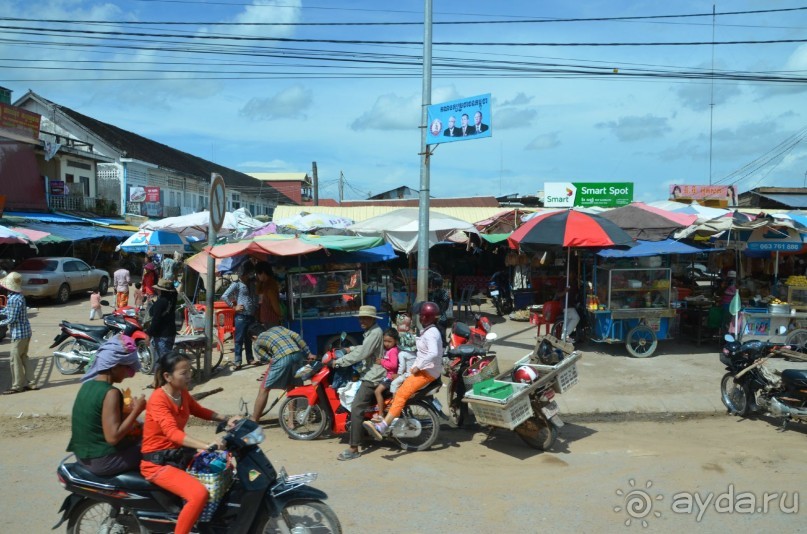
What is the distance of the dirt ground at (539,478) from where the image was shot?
4.79 metres

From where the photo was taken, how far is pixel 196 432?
7.32m

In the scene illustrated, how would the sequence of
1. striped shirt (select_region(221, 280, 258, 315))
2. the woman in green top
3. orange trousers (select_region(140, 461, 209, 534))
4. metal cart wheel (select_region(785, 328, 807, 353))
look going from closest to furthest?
orange trousers (select_region(140, 461, 209, 534)) → the woman in green top → striped shirt (select_region(221, 280, 258, 315)) → metal cart wheel (select_region(785, 328, 807, 353))

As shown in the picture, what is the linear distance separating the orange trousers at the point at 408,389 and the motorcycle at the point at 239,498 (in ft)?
8.06

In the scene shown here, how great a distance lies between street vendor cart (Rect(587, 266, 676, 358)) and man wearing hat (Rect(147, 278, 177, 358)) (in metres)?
7.40

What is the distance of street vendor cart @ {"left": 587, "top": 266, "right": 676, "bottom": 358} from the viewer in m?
11.3

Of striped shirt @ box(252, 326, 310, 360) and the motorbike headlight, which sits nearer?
the motorbike headlight

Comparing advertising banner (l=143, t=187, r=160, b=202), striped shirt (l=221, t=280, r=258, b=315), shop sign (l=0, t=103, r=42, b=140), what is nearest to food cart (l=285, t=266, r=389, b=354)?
striped shirt (l=221, t=280, r=258, b=315)

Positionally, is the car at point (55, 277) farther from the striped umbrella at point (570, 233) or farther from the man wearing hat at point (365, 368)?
the man wearing hat at point (365, 368)

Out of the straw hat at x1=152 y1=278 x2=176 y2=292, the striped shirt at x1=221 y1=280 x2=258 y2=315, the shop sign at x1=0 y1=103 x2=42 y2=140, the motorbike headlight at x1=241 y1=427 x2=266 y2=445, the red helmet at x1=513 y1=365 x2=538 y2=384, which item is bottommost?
the red helmet at x1=513 y1=365 x2=538 y2=384

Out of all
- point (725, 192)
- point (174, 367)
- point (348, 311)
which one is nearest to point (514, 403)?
point (174, 367)

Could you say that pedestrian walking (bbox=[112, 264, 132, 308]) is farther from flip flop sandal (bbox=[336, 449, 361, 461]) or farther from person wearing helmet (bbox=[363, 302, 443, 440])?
person wearing helmet (bbox=[363, 302, 443, 440])

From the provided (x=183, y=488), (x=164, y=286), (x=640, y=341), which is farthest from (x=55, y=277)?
(x=183, y=488)

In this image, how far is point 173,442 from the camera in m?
3.92

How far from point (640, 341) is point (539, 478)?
21.1ft
